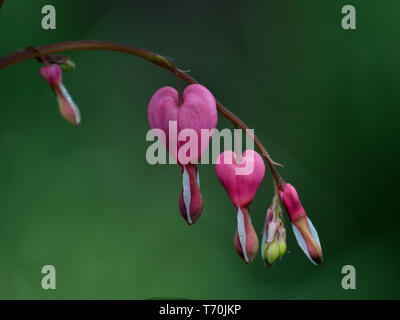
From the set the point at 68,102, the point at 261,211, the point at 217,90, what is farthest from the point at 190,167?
the point at 217,90

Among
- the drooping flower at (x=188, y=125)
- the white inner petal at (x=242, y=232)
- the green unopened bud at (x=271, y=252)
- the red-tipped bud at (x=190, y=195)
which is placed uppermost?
the drooping flower at (x=188, y=125)

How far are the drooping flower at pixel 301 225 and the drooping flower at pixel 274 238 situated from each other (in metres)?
0.02

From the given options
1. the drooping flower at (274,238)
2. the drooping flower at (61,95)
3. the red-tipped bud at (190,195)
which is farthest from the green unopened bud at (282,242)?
the drooping flower at (61,95)

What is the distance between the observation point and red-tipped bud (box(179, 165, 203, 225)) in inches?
41.3

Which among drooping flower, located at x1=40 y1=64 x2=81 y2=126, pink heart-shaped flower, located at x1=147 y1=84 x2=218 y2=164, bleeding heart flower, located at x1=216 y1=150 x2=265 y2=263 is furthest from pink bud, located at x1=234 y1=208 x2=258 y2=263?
drooping flower, located at x1=40 y1=64 x2=81 y2=126

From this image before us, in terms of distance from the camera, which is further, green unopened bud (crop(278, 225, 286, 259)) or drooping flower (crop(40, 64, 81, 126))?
green unopened bud (crop(278, 225, 286, 259))

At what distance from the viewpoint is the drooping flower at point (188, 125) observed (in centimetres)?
101

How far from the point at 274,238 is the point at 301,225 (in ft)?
0.19

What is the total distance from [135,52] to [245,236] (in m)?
0.39

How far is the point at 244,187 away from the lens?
108 cm

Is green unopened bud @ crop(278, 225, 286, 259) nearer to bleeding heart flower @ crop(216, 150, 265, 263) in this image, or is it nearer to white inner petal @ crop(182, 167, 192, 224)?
bleeding heart flower @ crop(216, 150, 265, 263)

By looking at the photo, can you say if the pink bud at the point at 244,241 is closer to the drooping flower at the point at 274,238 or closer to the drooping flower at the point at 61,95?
the drooping flower at the point at 274,238

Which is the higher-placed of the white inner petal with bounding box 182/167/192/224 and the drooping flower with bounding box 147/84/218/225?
the drooping flower with bounding box 147/84/218/225

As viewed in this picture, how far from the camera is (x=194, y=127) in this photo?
102cm
